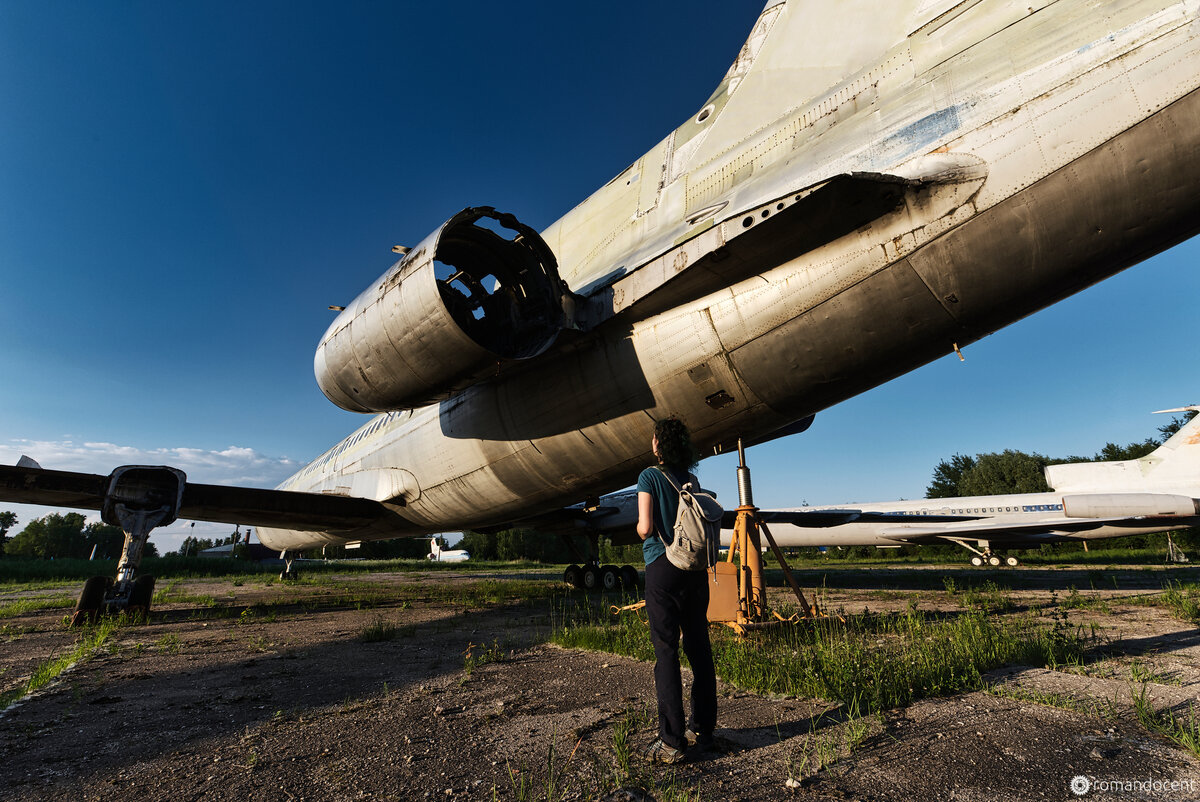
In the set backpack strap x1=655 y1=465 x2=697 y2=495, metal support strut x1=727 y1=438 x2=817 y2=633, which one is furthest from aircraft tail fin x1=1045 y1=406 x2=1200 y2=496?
backpack strap x1=655 y1=465 x2=697 y2=495

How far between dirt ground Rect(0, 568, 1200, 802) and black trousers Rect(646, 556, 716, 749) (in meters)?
0.19

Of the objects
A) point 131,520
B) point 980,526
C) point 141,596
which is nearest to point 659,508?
point 131,520

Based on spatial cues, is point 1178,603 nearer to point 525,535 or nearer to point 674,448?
point 674,448

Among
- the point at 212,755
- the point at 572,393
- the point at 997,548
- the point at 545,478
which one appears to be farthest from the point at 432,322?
the point at 997,548

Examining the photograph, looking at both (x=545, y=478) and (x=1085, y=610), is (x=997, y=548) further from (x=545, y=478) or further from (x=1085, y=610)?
(x=545, y=478)

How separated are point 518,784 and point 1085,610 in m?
8.07

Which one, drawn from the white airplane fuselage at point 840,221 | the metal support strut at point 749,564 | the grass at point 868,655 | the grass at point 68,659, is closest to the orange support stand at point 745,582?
the metal support strut at point 749,564

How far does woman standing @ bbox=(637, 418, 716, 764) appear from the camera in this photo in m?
2.29

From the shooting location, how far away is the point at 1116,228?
3246 millimetres

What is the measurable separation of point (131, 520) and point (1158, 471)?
102ft

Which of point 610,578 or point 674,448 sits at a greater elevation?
point 674,448

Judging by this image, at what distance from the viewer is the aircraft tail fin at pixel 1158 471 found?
20203 millimetres

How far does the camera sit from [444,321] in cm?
498

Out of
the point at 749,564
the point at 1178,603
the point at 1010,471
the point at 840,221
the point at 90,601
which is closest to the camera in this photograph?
the point at 840,221
